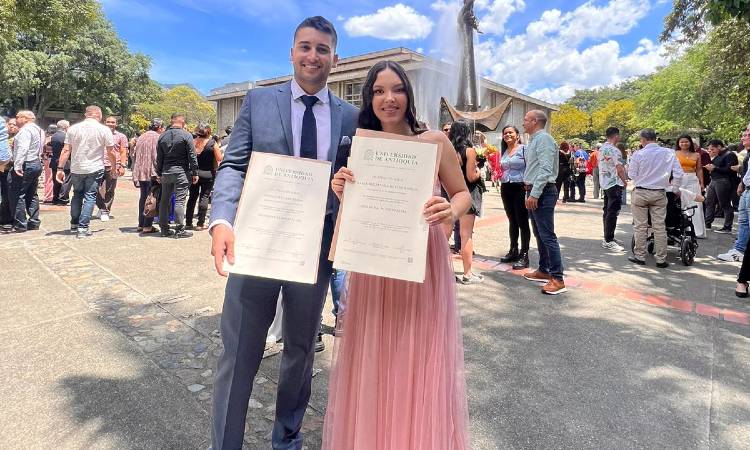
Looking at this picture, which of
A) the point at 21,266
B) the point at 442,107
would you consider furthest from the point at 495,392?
the point at 442,107

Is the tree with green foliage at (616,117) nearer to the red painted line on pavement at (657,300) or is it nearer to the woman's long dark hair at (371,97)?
the red painted line on pavement at (657,300)

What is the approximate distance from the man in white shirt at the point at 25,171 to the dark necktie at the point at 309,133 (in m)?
7.19

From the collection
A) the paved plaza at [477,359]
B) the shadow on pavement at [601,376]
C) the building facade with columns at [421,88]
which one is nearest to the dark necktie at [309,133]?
the paved plaza at [477,359]

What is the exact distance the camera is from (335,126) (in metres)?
1.94

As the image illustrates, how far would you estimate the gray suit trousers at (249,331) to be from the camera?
1.85 meters

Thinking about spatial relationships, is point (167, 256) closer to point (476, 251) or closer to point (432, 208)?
point (476, 251)

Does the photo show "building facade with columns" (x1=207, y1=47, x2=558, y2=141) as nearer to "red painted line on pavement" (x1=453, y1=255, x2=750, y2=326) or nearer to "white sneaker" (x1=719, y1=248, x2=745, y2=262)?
"white sneaker" (x1=719, y1=248, x2=745, y2=262)

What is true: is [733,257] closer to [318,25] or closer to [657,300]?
[657,300]

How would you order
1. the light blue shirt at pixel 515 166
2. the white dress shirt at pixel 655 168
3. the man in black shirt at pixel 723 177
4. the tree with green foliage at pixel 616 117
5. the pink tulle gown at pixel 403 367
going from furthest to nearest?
1. the tree with green foliage at pixel 616 117
2. the man in black shirt at pixel 723 177
3. the white dress shirt at pixel 655 168
4. the light blue shirt at pixel 515 166
5. the pink tulle gown at pixel 403 367

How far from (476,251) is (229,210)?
18.9 ft

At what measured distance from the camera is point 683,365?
10.5 ft

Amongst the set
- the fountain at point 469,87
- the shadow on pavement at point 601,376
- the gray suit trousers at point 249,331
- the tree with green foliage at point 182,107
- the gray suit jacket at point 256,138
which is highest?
the tree with green foliage at point 182,107

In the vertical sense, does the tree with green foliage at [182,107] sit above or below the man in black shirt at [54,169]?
above

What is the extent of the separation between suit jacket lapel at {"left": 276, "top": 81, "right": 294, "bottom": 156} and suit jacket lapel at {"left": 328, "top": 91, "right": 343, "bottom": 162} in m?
0.18
